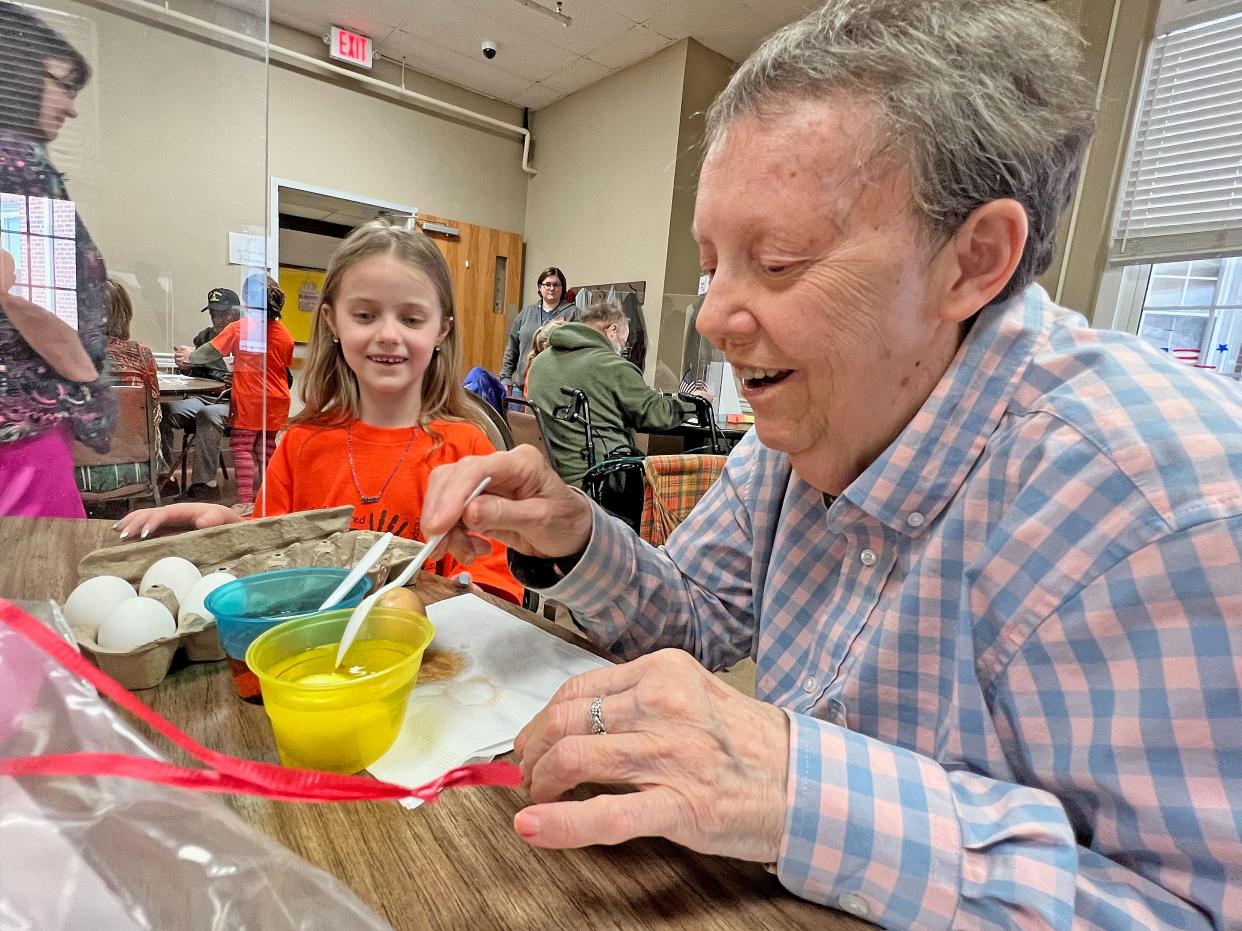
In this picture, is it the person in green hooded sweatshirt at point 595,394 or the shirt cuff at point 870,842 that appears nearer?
the shirt cuff at point 870,842

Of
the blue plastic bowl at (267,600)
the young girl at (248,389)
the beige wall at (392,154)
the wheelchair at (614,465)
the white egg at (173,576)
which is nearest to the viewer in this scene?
the blue plastic bowl at (267,600)

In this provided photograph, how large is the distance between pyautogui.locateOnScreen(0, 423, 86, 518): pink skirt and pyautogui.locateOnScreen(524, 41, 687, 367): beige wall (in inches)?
164

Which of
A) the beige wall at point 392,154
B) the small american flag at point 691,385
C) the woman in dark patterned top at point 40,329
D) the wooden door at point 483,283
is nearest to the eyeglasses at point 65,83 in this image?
the woman in dark patterned top at point 40,329

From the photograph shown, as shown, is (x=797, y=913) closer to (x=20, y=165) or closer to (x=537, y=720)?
(x=537, y=720)

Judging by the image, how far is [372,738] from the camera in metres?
0.55

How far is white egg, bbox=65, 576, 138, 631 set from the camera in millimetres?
683

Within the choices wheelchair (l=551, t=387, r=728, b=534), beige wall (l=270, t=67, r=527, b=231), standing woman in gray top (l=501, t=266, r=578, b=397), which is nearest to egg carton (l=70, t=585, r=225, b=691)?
wheelchair (l=551, t=387, r=728, b=534)

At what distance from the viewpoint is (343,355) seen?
5.03 ft

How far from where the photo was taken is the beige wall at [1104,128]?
→ 289 centimetres

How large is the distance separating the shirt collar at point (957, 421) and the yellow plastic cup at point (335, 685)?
0.48 metres

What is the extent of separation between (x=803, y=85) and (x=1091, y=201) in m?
3.45

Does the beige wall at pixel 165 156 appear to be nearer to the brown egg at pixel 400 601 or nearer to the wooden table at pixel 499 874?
the brown egg at pixel 400 601

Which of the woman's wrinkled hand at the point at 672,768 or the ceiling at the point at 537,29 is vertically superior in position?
the ceiling at the point at 537,29

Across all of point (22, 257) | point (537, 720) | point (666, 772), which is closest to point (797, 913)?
point (666, 772)
